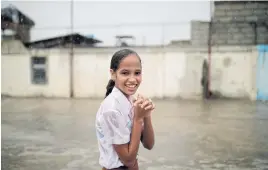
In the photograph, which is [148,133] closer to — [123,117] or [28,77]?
[123,117]

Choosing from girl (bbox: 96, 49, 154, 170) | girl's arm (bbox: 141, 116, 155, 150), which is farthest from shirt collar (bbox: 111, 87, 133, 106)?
girl's arm (bbox: 141, 116, 155, 150)

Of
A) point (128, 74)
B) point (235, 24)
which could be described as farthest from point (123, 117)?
point (235, 24)

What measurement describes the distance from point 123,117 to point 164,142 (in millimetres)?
3685

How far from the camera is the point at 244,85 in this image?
10508 mm

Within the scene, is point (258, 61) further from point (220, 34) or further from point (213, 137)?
point (213, 137)

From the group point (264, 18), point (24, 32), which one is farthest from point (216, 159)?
point (24, 32)

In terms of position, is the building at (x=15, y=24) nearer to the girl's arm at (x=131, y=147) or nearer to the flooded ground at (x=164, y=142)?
the flooded ground at (x=164, y=142)

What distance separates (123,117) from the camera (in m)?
1.17

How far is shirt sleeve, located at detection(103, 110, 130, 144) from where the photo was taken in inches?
45.4

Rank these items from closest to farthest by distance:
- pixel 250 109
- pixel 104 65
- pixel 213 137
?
pixel 213 137
pixel 250 109
pixel 104 65

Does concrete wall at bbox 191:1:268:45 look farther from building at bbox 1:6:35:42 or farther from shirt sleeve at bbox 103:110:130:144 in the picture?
shirt sleeve at bbox 103:110:130:144

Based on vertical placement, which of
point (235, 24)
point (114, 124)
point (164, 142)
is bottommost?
point (164, 142)

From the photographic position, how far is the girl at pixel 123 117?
116cm

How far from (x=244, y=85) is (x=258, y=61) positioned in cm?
104
